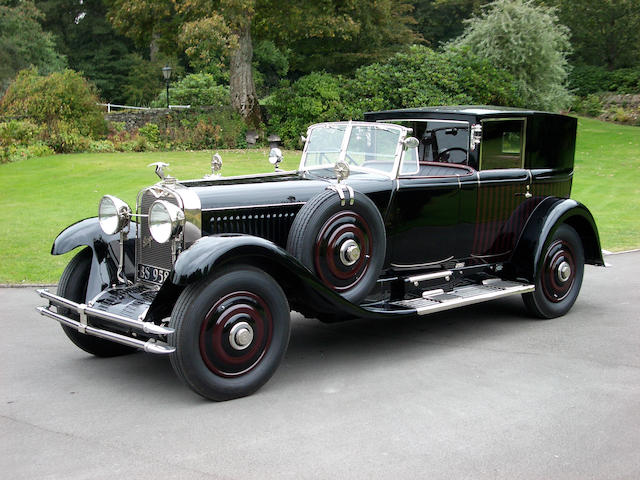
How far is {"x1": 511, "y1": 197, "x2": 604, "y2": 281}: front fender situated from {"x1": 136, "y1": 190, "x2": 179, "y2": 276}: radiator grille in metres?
3.58

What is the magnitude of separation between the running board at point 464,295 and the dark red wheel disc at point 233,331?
1.48m

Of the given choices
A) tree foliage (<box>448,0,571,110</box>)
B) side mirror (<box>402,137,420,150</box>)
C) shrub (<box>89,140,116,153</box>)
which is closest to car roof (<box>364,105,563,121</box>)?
side mirror (<box>402,137,420,150</box>)

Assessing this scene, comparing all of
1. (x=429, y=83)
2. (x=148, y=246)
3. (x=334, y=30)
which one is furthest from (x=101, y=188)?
(x=334, y=30)

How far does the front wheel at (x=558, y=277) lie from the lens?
7.14m

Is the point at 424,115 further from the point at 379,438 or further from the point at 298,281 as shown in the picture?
the point at 379,438

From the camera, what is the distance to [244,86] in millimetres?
25422

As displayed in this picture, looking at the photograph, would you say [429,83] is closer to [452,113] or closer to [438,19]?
[452,113]

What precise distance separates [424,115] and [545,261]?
1.94 meters

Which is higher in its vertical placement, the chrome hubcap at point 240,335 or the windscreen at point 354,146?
the windscreen at point 354,146

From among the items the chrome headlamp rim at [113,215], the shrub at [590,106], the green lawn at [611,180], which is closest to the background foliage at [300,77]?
the shrub at [590,106]

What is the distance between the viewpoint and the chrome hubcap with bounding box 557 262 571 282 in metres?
7.25

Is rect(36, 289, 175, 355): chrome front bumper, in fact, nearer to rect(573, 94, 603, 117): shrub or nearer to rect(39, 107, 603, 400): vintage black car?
rect(39, 107, 603, 400): vintage black car

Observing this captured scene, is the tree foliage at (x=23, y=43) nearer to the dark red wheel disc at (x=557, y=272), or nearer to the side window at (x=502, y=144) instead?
the side window at (x=502, y=144)

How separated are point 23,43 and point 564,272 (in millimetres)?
40238
